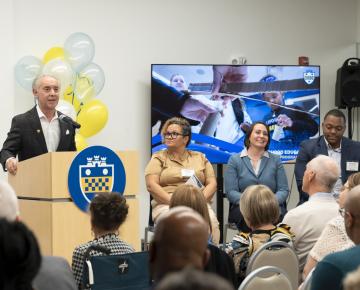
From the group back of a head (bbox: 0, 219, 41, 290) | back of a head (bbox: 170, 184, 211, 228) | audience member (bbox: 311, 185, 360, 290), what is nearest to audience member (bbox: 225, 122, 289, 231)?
back of a head (bbox: 170, 184, 211, 228)

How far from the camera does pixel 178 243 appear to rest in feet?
5.29

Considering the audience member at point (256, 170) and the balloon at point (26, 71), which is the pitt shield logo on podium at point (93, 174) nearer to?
the audience member at point (256, 170)

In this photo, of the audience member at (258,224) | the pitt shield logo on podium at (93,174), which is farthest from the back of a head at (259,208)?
the pitt shield logo on podium at (93,174)

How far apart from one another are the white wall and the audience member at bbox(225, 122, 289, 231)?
177cm

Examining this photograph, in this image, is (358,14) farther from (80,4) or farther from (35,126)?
(35,126)

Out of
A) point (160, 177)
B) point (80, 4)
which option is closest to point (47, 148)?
point (160, 177)

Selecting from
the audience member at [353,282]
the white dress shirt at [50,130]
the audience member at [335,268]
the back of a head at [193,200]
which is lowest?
the audience member at [335,268]

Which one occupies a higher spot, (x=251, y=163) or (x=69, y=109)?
(x=69, y=109)

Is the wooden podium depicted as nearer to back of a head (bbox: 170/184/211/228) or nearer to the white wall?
back of a head (bbox: 170/184/211/228)

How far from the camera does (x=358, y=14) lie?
27.9ft

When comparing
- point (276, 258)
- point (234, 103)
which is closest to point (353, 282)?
point (276, 258)

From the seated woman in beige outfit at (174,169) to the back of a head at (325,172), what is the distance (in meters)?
1.47

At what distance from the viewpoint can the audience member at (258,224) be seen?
365 cm

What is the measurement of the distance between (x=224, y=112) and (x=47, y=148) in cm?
319
